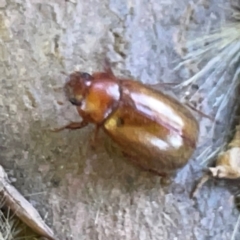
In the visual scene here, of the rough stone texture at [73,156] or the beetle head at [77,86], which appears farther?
the rough stone texture at [73,156]

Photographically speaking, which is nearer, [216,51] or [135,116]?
[135,116]

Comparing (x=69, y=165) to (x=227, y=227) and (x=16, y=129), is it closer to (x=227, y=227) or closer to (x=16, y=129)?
(x=16, y=129)

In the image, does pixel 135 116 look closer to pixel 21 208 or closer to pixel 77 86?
pixel 77 86

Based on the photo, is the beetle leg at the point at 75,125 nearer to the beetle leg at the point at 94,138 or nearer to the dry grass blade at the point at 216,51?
the beetle leg at the point at 94,138

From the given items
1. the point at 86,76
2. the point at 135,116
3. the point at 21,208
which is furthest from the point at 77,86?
the point at 21,208

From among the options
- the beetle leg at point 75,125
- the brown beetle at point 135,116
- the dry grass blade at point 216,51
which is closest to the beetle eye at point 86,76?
the brown beetle at point 135,116
